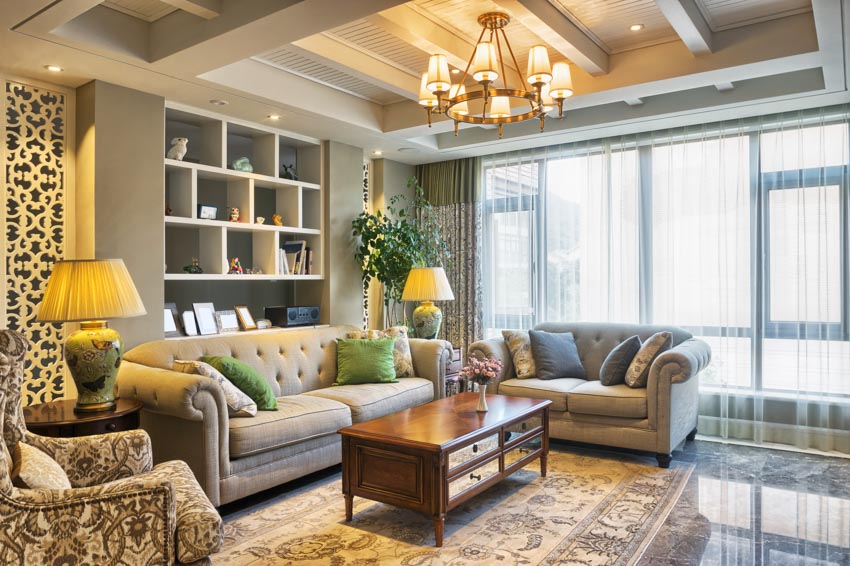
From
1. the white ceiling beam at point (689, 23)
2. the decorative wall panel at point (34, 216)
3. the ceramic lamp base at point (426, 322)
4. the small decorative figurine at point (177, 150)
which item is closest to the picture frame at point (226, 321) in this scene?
the decorative wall panel at point (34, 216)

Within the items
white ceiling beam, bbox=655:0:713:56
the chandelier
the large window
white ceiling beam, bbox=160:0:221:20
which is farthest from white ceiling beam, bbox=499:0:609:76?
the large window

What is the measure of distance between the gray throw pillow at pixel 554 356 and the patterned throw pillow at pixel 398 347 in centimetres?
103

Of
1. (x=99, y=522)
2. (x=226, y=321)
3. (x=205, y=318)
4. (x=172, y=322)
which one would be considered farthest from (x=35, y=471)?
(x=226, y=321)

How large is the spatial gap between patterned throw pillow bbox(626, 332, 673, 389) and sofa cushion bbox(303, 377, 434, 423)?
1.55m

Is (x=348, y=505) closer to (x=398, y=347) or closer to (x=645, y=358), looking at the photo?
(x=398, y=347)

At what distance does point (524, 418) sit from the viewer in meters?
3.78

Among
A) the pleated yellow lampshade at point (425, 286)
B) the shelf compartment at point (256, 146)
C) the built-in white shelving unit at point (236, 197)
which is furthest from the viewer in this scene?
the pleated yellow lampshade at point (425, 286)

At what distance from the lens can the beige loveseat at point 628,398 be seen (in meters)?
4.20

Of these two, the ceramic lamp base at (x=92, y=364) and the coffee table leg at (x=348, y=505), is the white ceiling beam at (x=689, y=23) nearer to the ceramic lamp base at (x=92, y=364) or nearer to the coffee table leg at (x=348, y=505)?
the coffee table leg at (x=348, y=505)

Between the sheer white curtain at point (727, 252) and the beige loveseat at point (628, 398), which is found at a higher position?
the sheer white curtain at point (727, 252)

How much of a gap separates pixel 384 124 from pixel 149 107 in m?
1.91

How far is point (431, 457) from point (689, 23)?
2.67 meters

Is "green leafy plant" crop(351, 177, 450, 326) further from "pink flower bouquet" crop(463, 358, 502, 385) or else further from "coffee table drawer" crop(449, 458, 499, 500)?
"coffee table drawer" crop(449, 458, 499, 500)

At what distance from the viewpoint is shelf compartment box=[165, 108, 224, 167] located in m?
4.60
